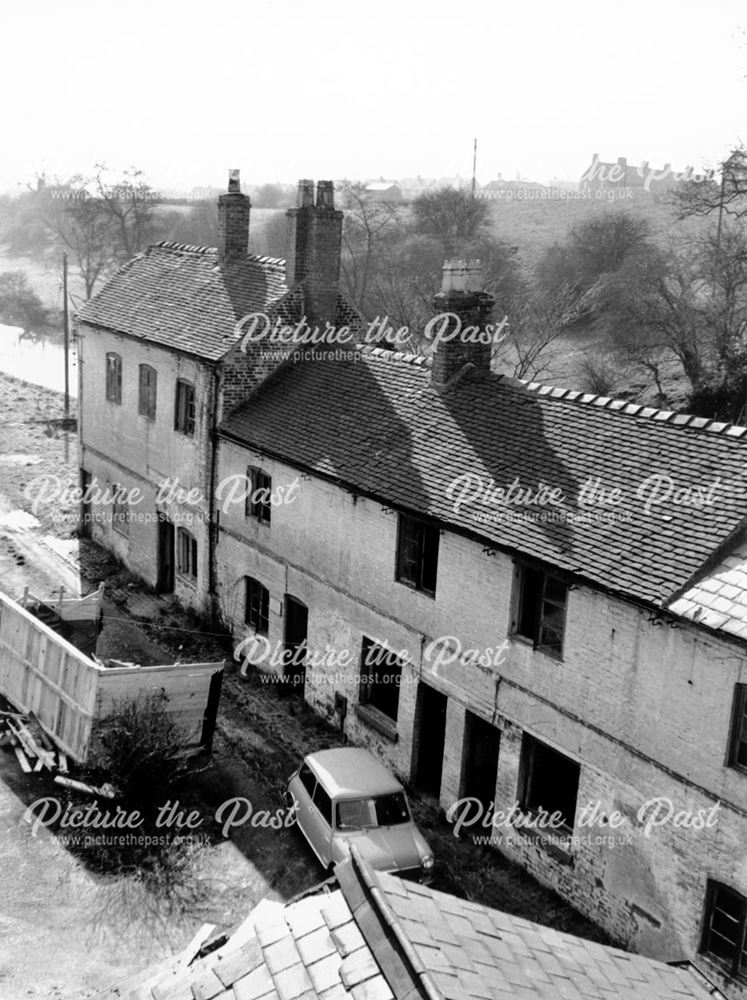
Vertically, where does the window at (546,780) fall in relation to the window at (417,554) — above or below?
below

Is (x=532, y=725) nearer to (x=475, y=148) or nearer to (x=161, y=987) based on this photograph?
(x=161, y=987)

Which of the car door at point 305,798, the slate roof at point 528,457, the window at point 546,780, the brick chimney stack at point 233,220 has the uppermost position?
the brick chimney stack at point 233,220

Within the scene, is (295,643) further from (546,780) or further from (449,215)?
(449,215)

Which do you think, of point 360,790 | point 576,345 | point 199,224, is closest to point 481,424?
point 360,790

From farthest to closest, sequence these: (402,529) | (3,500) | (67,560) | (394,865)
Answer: (3,500) < (67,560) < (402,529) < (394,865)

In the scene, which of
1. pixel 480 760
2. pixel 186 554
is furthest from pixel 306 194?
pixel 480 760

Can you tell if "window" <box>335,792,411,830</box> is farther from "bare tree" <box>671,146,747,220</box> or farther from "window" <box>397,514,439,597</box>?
"bare tree" <box>671,146,747,220</box>

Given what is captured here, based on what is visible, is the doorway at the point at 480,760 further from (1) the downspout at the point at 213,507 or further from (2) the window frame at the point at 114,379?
(2) the window frame at the point at 114,379

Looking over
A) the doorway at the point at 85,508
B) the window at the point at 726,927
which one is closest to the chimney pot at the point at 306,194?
the doorway at the point at 85,508
